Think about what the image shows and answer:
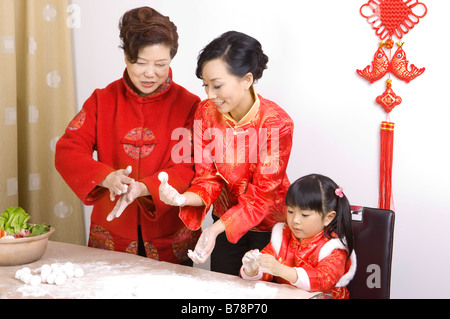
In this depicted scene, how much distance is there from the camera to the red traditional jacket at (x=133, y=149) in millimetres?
1898

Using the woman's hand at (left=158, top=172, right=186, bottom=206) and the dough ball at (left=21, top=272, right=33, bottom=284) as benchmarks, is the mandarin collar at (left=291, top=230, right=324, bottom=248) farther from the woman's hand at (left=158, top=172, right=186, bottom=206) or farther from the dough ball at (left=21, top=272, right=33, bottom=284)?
the dough ball at (left=21, top=272, right=33, bottom=284)

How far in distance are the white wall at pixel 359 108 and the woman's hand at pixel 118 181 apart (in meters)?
0.82

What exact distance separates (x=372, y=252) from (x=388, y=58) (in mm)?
749

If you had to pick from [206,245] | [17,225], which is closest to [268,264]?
[206,245]

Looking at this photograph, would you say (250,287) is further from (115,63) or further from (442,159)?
(115,63)

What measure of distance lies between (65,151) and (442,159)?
1.37m

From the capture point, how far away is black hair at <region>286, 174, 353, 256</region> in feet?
5.69

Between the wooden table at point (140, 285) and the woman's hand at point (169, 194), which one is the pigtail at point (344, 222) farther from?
the woman's hand at point (169, 194)

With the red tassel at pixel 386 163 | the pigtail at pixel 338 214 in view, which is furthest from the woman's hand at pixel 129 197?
the red tassel at pixel 386 163

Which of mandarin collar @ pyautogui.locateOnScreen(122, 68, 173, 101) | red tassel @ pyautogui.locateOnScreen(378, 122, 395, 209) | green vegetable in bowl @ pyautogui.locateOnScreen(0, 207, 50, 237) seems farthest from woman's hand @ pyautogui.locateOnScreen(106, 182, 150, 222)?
red tassel @ pyautogui.locateOnScreen(378, 122, 395, 209)

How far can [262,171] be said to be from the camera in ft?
5.72

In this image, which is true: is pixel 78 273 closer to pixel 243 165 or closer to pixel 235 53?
pixel 243 165

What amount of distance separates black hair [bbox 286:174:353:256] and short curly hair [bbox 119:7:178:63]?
0.67 meters
